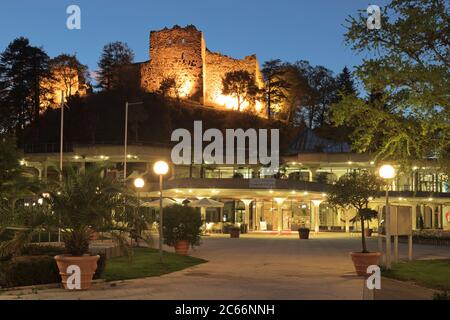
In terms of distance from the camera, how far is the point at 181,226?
2641 centimetres

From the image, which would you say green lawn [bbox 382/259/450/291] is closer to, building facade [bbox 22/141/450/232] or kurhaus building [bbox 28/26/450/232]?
kurhaus building [bbox 28/26/450/232]

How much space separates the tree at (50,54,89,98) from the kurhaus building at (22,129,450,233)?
3900 centimetres

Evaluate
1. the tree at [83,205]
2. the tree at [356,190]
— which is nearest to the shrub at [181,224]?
the tree at [356,190]

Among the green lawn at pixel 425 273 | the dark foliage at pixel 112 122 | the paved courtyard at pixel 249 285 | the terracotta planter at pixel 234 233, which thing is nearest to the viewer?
the paved courtyard at pixel 249 285

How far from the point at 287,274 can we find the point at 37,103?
86.3 metres

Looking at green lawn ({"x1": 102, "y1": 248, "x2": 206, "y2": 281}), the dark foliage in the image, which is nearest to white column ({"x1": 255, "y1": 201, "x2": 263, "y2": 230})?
the dark foliage

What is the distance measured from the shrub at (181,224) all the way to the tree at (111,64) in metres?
88.7

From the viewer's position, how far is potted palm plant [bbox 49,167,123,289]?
13.8 metres

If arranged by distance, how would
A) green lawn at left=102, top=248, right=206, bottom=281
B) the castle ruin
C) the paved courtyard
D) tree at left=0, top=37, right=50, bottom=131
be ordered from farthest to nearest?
the castle ruin
tree at left=0, top=37, right=50, bottom=131
green lawn at left=102, top=248, right=206, bottom=281
the paved courtyard

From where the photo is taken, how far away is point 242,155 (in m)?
70.4

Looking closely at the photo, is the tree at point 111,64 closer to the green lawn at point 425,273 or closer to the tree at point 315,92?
the tree at point 315,92

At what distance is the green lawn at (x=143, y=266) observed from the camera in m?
16.8

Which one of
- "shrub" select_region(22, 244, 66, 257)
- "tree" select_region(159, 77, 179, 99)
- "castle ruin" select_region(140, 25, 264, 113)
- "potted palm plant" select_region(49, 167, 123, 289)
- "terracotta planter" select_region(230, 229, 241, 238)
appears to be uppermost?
"castle ruin" select_region(140, 25, 264, 113)
